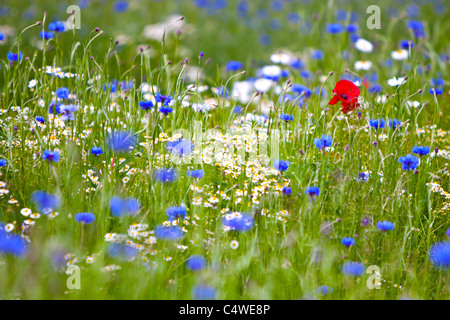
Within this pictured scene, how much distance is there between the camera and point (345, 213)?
226 centimetres

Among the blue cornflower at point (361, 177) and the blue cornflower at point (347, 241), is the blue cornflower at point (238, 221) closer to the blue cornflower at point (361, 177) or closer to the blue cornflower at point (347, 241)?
the blue cornflower at point (347, 241)

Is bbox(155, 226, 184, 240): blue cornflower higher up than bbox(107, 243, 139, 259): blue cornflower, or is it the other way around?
bbox(155, 226, 184, 240): blue cornflower

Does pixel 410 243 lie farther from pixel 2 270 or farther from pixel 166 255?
pixel 2 270

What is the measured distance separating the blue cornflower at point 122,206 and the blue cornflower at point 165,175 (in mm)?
166

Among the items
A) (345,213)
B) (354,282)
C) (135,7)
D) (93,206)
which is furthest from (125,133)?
(135,7)

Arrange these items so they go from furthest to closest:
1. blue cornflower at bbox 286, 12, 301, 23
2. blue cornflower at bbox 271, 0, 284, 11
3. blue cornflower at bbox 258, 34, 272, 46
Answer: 1. blue cornflower at bbox 271, 0, 284, 11
2. blue cornflower at bbox 286, 12, 301, 23
3. blue cornflower at bbox 258, 34, 272, 46

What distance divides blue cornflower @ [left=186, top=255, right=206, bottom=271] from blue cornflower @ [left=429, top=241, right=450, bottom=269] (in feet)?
2.91

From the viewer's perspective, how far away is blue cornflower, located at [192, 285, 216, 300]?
1.77 m

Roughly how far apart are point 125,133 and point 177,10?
543cm

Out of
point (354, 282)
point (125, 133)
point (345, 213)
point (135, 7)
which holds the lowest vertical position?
point (354, 282)

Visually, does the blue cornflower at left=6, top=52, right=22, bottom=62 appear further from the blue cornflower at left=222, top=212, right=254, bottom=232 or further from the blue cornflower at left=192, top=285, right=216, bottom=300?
the blue cornflower at left=192, top=285, right=216, bottom=300

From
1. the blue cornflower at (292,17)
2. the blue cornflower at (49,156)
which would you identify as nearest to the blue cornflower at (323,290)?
the blue cornflower at (49,156)

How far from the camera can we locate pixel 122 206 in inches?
80.9

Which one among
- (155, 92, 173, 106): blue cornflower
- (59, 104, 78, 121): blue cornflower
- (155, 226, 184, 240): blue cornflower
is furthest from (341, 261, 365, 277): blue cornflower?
(59, 104, 78, 121): blue cornflower
